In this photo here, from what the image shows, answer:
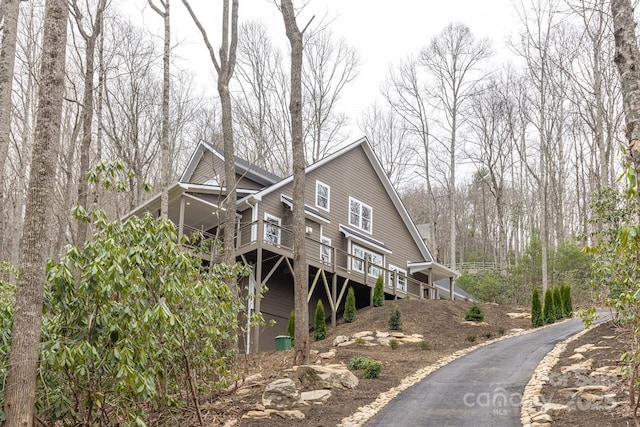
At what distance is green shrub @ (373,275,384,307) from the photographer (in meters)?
22.0

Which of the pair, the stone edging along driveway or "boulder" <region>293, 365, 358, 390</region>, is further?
"boulder" <region>293, 365, 358, 390</region>

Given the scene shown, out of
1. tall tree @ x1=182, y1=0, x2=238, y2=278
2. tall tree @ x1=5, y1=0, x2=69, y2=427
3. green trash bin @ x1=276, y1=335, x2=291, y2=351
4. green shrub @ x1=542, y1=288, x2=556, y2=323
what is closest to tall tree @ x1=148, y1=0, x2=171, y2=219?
tall tree @ x1=182, y1=0, x2=238, y2=278

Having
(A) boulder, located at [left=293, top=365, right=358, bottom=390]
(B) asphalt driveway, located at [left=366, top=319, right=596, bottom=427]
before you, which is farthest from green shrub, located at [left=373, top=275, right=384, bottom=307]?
(A) boulder, located at [left=293, top=365, right=358, bottom=390]

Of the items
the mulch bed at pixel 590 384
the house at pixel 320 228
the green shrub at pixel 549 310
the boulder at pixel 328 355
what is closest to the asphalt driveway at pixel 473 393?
the mulch bed at pixel 590 384

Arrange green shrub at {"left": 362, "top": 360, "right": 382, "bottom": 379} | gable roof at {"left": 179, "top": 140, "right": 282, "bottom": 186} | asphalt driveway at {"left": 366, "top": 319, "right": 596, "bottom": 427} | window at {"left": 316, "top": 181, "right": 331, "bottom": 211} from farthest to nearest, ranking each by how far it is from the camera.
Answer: window at {"left": 316, "top": 181, "right": 331, "bottom": 211}, gable roof at {"left": 179, "top": 140, "right": 282, "bottom": 186}, green shrub at {"left": 362, "top": 360, "right": 382, "bottom": 379}, asphalt driveway at {"left": 366, "top": 319, "right": 596, "bottom": 427}

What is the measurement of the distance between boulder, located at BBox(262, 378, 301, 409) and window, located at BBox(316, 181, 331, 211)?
558 inches

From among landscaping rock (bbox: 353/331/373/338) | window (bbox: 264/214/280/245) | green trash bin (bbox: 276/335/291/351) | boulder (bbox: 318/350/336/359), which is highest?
window (bbox: 264/214/280/245)

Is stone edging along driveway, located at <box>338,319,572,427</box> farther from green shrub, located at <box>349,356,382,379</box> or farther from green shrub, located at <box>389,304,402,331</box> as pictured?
green shrub, located at <box>389,304,402,331</box>

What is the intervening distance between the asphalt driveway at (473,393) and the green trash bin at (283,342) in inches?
207

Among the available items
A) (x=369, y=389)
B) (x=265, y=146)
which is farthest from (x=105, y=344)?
(x=265, y=146)

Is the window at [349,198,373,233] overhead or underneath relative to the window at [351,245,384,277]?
overhead

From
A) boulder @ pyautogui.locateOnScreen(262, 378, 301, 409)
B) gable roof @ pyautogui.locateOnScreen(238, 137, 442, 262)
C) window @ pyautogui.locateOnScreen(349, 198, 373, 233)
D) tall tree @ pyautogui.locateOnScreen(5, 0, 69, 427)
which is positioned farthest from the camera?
window @ pyautogui.locateOnScreen(349, 198, 373, 233)

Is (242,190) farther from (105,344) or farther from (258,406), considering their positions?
(105,344)

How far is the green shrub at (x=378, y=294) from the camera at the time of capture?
2198 cm
